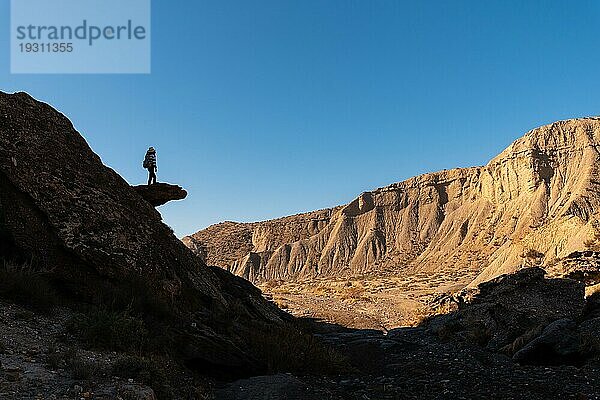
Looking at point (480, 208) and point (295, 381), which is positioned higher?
point (480, 208)

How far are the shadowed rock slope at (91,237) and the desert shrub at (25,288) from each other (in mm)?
396

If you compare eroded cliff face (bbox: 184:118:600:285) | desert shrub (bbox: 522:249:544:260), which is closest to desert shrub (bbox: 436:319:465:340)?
eroded cliff face (bbox: 184:118:600:285)

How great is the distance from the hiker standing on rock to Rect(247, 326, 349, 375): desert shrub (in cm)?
876

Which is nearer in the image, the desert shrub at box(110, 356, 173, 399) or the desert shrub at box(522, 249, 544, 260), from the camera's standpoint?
the desert shrub at box(110, 356, 173, 399)

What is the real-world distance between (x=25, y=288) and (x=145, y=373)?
12.0 ft

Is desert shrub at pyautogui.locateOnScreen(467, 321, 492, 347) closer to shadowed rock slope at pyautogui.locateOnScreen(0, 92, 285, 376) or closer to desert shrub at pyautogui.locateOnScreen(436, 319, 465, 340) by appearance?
desert shrub at pyautogui.locateOnScreen(436, 319, 465, 340)

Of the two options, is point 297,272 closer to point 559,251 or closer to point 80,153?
point 559,251

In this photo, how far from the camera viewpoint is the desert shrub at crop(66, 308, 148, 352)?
8078 mm

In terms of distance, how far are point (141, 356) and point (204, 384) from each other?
1257 mm

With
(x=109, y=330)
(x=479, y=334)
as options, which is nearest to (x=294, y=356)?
(x=109, y=330)

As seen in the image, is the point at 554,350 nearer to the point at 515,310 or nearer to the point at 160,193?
the point at 515,310

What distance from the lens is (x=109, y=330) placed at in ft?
27.1

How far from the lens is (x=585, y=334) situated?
458 inches

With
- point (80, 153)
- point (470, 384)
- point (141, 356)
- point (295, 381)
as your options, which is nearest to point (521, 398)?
point (470, 384)
